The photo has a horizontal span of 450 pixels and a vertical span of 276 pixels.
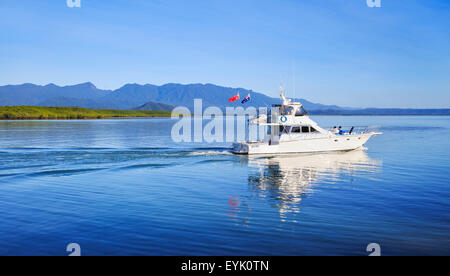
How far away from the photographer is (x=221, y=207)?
15.6 meters

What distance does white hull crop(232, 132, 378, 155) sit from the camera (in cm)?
3325

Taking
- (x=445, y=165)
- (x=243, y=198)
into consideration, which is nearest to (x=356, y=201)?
(x=243, y=198)

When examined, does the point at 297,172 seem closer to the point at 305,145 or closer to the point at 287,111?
the point at 305,145

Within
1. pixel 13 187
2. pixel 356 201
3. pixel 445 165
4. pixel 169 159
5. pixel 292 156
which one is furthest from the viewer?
pixel 292 156

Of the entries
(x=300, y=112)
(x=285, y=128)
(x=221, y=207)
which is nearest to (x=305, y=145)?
(x=285, y=128)

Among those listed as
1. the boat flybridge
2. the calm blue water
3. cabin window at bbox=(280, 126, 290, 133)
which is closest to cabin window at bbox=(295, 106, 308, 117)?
the boat flybridge

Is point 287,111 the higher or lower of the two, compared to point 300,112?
higher

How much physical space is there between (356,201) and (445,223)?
4.03 metres

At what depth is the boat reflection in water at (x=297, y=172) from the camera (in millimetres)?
Answer: 18047

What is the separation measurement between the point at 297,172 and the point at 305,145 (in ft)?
32.8

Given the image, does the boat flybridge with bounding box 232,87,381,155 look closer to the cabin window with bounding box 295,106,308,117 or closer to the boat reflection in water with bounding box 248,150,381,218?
the cabin window with bounding box 295,106,308,117

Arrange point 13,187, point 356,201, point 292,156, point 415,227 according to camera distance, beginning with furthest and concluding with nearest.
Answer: point 292,156 < point 13,187 < point 356,201 < point 415,227

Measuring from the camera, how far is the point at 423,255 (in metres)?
10.3
